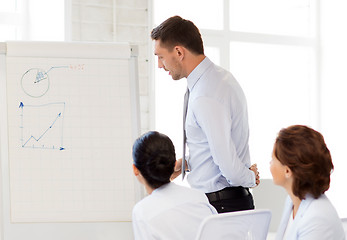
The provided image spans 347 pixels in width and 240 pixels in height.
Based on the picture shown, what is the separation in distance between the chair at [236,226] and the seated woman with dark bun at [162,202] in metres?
0.11

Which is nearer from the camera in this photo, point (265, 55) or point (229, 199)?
point (229, 199)

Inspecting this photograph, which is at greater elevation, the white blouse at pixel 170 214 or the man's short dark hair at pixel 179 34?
the man's short dark hair at pixel 179 34

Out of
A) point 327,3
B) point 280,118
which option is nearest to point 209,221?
point 280,118

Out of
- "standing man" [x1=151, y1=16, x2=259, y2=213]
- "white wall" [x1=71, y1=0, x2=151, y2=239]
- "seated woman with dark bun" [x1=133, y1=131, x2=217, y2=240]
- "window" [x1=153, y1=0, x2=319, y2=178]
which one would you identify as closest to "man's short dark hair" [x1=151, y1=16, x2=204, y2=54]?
"standing man" [x1=151, y1=16, x2=259, y2=213]

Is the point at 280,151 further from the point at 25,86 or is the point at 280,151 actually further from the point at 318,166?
the point at 25,86

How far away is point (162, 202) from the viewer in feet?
4.68

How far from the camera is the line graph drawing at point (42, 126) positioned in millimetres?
2088

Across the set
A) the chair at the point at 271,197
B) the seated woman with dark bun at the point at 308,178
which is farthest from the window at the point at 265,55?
the seated woman with dark bun at the point at 308,178

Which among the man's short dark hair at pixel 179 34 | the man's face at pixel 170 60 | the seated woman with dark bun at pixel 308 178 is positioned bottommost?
the seated woman with dark bun at pixel 308 178

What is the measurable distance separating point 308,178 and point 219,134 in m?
0.44

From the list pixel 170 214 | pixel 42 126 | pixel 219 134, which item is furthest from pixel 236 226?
pixel 42 126

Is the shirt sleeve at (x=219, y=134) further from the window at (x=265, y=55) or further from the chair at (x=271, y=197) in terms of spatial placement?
the window at (x=265, y=55)

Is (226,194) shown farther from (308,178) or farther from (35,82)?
(35,82)

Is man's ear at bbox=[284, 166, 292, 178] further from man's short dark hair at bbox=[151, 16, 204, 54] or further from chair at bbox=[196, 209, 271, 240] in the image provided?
man's short dark hair at bbox=[151, 16, 204, 54]
